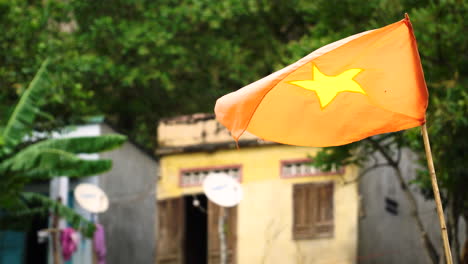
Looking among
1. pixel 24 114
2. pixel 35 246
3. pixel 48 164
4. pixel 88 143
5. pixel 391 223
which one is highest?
pixel 24 114

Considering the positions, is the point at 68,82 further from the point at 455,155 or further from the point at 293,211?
the point at 455,155

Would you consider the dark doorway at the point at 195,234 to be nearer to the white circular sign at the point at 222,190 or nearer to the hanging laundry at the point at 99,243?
the hanging laundry at the point at 99,243

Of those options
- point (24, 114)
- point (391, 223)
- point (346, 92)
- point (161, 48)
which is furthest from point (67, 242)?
point (346, 92)

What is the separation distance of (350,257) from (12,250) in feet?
21.5

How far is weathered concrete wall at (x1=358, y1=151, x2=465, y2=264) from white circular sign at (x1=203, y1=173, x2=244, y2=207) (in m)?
3.57

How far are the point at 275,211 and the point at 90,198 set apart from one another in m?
3.47

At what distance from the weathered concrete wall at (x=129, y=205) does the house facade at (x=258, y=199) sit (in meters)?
2.09

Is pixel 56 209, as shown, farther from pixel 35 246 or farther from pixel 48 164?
pixel 35 246

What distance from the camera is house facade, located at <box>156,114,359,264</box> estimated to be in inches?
542

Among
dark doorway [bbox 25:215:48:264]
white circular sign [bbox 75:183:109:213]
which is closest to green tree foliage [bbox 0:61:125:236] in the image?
white circular sign [bbox 75:183:109:213]

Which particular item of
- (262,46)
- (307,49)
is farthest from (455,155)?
(262,46)

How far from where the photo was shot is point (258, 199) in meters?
14.0

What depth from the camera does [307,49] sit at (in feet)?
38.1

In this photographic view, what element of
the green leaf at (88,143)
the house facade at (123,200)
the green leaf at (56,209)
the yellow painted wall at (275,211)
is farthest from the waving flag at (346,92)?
the house facade at (123,200)
